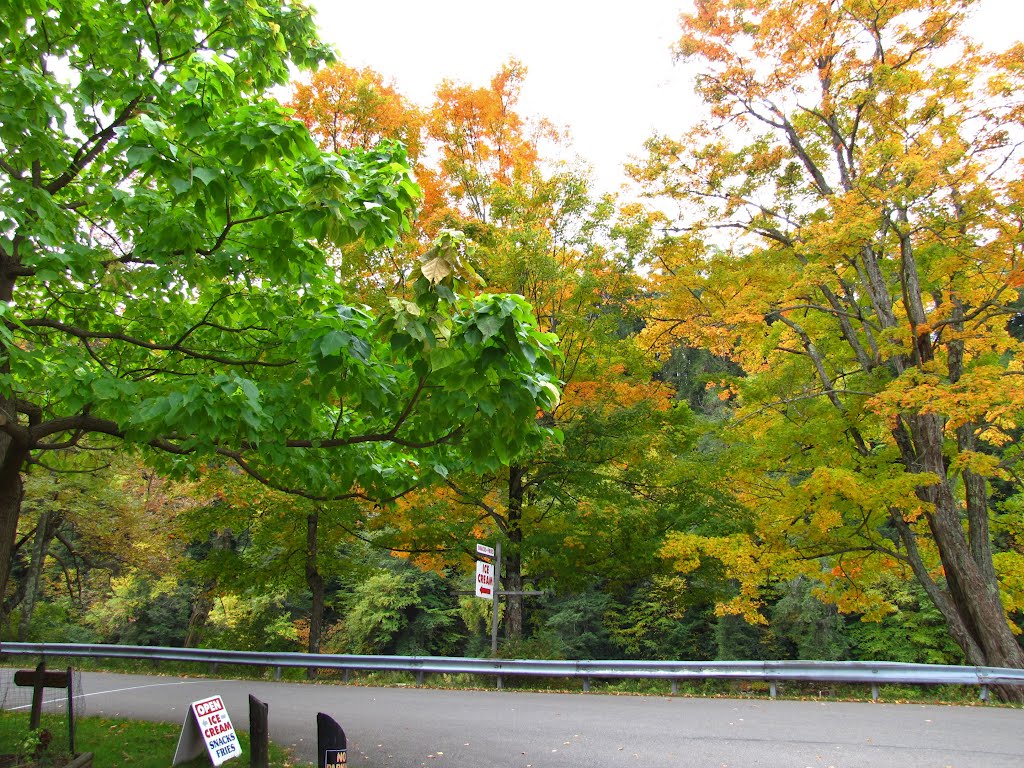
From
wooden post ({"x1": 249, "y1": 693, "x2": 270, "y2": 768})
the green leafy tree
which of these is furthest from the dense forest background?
wooden post ({"x1": 249, "y1": 693, "x2": 270, "y2": 768})

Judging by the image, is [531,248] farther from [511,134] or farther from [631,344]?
[511,134]

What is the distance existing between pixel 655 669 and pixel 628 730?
3.71 meters

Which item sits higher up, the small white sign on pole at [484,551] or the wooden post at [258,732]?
the small white sign on pole at [484,551]

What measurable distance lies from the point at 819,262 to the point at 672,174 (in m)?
3.51

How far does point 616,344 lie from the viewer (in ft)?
42.5

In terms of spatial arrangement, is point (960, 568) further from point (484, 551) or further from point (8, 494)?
point (8, 494)

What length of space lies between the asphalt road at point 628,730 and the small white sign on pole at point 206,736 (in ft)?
1.00

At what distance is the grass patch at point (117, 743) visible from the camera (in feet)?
19.4

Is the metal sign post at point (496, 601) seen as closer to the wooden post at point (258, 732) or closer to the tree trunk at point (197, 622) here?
the wooden post at point (258, 732)

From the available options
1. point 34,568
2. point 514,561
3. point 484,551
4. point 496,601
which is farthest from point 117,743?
point 34,568

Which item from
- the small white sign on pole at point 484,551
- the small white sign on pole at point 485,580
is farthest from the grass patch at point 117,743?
the small white sign on pole at point 484,551

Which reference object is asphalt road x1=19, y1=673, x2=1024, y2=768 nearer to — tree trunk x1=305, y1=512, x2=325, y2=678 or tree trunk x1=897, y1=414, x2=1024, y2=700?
tree trunk x1=897, y1=414, x2=1024, y2=700

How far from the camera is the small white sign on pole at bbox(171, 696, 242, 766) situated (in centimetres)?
549

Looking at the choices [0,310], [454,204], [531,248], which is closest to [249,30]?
[0,310]
